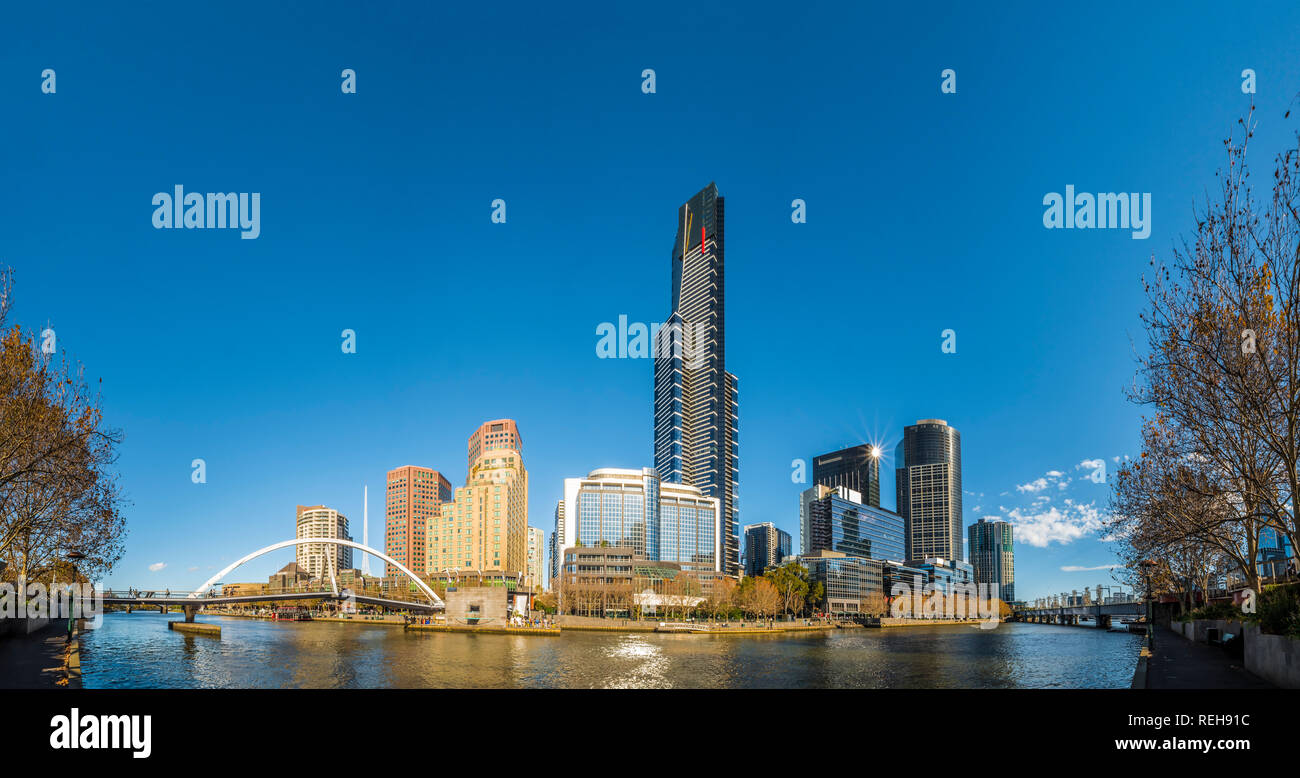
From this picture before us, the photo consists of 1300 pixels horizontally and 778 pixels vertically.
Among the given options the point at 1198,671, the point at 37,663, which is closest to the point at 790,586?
the point at 1198,671

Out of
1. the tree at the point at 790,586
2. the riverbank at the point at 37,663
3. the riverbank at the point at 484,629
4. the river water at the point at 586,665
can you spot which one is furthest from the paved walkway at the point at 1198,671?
the tree at the point at 790,586

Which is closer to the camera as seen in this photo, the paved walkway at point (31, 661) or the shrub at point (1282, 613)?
the shrub at point (1282, 613)

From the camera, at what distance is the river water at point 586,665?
159 ft

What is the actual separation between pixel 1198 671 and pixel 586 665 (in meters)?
41.8

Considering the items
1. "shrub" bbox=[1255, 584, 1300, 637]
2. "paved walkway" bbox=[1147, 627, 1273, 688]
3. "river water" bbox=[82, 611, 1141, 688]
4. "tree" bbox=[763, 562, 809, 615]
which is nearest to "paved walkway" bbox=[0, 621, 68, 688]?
"river water" bbox=[82, 611, 1141, 688]

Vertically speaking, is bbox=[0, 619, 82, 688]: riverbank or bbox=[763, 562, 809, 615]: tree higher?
bbox=[0, 619, 82, 688]: riverbank

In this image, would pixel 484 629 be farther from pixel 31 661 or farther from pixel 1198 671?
pixel 1198 671

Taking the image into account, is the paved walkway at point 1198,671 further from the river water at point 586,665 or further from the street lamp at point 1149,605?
the river water at point 586,665

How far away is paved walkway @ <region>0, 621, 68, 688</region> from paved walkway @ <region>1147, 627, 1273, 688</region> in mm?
37691

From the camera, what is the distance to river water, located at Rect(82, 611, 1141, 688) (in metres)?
48.4

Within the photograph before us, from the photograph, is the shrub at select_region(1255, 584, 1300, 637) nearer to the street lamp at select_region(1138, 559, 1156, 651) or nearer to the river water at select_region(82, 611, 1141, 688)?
the river water at select_region(82, 611, 1141, 688)

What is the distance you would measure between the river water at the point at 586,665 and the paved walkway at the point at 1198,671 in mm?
4480

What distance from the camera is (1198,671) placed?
30.4m
